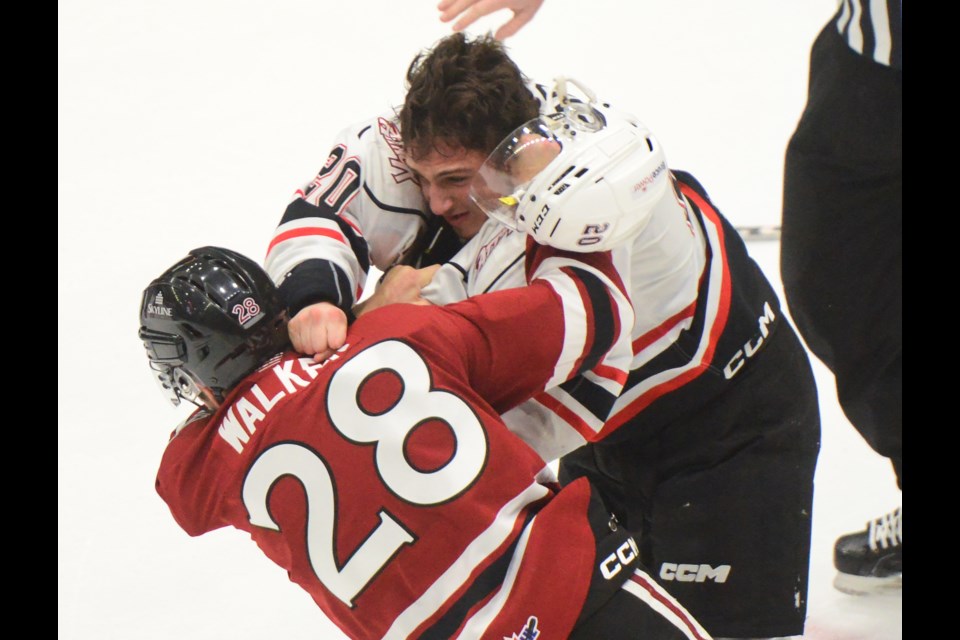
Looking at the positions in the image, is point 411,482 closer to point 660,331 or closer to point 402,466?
point 402,466

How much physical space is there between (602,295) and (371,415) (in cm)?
41

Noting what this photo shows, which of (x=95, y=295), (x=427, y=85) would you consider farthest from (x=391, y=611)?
(x=95, y=295)

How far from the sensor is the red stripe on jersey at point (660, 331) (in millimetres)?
1986

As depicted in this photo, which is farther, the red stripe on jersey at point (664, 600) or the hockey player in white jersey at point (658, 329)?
the hockey player in white jersey at point (658, 329)

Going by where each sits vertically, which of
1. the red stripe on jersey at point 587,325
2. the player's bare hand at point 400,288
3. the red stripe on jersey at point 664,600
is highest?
the player's bare hand at point 400,288

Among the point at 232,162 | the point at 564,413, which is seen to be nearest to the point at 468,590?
the point at 564,413

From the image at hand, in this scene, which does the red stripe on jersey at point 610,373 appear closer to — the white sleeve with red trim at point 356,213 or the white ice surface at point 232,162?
the white sleeve with red trim at point 356,213

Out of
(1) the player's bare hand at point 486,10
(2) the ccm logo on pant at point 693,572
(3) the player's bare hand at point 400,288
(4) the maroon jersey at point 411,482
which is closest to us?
(4) the maroon jersey at point 411,482

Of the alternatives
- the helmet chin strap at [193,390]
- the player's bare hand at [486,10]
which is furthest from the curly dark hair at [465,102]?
the helmet chin strap at [193,390]

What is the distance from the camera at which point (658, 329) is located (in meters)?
1.99

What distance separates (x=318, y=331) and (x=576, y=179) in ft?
1.46

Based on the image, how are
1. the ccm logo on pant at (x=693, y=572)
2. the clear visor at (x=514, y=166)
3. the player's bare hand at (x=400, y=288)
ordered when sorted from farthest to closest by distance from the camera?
the ccm logo on pant at (x=693, y=572) < the player's bare hand at (x=400, y=288) < the clear visor at (x=514, y=166)

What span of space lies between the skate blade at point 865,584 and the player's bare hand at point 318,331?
1.49 metres

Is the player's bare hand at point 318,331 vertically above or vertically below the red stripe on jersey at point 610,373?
above
